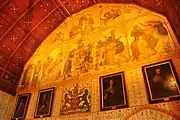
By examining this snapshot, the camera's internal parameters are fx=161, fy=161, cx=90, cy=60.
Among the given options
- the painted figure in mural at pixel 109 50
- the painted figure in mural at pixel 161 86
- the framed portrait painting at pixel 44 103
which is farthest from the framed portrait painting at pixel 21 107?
the painted figure in mural at pixel 161 86

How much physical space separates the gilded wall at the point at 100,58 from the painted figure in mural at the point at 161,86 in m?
0.31

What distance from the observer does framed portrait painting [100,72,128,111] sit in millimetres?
5973

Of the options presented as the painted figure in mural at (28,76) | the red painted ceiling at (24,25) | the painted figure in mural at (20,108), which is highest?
the red painted ceiling at (24,25)

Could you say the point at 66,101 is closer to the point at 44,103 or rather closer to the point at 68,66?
the point at 44,103

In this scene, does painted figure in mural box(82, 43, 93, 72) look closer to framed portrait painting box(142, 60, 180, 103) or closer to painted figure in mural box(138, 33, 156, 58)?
painted figure in mural box(138, 33, 156, 58)

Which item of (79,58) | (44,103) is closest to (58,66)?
(79,58)

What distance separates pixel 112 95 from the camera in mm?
6266

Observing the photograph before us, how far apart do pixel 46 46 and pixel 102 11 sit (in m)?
3.99

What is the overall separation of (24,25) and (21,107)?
444cm

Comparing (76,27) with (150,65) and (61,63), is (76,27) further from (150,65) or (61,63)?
(150,65)

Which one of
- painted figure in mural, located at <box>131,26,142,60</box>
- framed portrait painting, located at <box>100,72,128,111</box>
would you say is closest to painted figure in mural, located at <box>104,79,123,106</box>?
framed portrait painting, located at <box>100,72,128,111</box>

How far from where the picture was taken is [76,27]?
9.59 metres

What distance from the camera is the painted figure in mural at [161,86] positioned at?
5.28 m

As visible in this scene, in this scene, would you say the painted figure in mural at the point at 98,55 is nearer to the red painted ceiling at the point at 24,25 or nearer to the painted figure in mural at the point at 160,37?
the painted figure in mural at the point at 160,37
